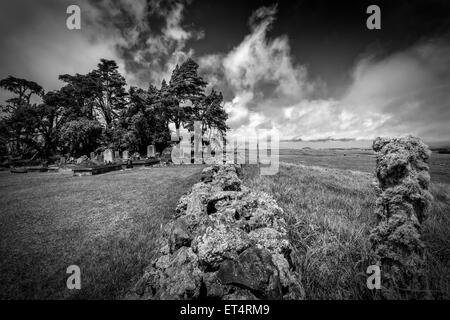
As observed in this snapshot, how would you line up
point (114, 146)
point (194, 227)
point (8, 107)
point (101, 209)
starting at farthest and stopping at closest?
point (8, 107), point (114, 146), point (101, 209), point (194, 227)

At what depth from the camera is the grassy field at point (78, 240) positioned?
123 inches

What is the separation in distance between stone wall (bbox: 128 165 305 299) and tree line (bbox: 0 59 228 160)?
24274mm

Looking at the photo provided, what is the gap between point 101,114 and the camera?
1341 inches

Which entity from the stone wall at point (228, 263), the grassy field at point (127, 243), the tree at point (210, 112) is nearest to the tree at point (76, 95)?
the tree at point (210, 112)

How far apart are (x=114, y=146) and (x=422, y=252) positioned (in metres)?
32.1

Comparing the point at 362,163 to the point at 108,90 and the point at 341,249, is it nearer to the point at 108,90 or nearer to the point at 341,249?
the point at 341,249

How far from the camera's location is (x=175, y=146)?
2478cm

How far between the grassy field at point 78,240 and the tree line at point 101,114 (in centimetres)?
1925

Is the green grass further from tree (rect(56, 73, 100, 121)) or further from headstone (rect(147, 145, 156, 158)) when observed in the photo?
tree (rect(56, 73, 100, 121))

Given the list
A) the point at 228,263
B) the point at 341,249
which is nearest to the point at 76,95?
the point at 228,263

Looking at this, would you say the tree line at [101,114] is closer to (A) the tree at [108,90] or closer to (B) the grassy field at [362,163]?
(A) the tree at [108,90]
